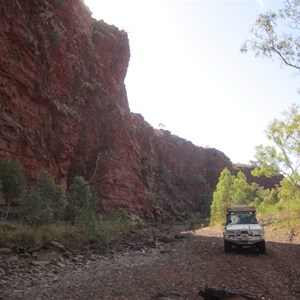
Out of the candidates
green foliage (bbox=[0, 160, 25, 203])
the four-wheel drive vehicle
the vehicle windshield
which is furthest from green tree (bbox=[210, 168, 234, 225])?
the four-wheel drive vehicle

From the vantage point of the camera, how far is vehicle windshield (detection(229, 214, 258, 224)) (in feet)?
53.1

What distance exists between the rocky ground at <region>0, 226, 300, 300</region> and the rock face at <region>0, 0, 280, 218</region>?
1774cm

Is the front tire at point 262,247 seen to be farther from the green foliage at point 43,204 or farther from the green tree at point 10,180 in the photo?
the green tree at point 10,180

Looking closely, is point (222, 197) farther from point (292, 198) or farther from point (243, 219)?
point (243, 219)

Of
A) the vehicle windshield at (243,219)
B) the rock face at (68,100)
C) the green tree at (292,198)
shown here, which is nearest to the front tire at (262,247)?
the vehicle windshield at (243,219)

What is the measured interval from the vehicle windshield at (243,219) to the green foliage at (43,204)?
37.9ft

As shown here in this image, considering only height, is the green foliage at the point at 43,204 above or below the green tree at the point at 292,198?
below

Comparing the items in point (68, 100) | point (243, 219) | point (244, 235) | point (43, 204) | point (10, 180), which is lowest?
point (244, 235)

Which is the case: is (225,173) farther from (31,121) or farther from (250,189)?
(31,121)

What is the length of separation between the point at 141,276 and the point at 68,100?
3282cm

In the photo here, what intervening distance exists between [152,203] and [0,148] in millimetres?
37378

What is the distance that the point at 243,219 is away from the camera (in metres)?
16.4

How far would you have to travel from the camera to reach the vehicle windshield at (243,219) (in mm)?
16172

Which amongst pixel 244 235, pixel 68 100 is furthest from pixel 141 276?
pixel 68 100
